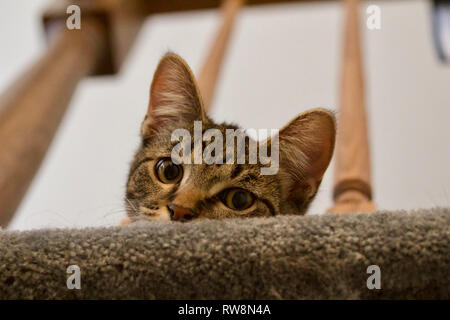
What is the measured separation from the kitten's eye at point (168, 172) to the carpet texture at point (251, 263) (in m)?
0.28

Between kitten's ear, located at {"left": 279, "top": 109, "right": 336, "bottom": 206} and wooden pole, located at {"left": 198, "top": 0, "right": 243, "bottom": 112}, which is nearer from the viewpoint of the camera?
kitten's ear, located at {"left": 279, "top": 109, "right": 336, "bottom": 206}

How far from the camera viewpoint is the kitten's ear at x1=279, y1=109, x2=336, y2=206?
31.0 inches

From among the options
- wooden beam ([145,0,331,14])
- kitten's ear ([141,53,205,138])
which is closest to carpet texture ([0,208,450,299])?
kitten's ear ([141,53,205,138])

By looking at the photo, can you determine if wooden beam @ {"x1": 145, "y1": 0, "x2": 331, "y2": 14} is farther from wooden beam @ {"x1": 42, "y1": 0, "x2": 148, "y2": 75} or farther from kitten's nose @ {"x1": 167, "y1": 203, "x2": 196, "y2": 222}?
kitten's nose @ {"x1": 167, "y1": 203, "x2": 196, "y2": 222}

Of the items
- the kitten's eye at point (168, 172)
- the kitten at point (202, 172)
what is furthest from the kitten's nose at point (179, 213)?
the kitten's eye at point (168, 172)

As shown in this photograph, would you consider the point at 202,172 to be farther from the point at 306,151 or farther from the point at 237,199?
the point at 306,151

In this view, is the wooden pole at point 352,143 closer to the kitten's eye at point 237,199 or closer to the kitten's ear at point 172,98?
the kitten's eye at point 237,199

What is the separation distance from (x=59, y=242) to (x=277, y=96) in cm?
76

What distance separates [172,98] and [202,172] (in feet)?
0.61

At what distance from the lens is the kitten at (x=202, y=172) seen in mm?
765

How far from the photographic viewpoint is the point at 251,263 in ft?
1.68

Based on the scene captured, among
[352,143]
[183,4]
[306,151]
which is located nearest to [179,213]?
[306,151]
